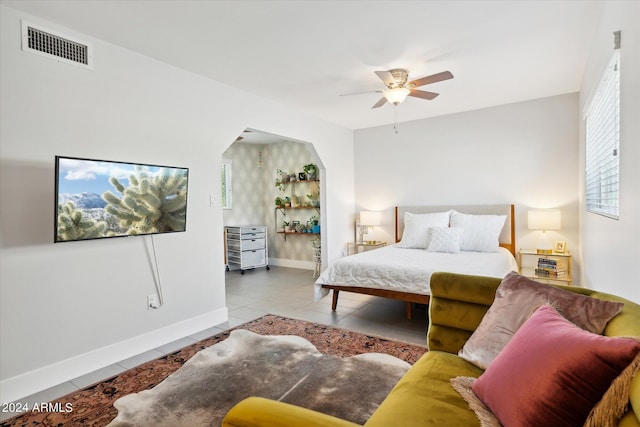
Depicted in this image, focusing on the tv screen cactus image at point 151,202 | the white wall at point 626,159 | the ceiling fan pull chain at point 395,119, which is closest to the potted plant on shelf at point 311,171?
the ceiling fan pull chain at point 395,119

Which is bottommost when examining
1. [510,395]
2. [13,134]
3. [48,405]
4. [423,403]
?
[48,405]

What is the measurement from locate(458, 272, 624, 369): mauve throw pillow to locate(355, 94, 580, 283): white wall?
3.74 metres

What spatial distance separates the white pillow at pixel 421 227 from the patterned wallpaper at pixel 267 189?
2.30 m

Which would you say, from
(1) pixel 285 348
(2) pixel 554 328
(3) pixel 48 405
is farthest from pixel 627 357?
(3) pixel 48 405

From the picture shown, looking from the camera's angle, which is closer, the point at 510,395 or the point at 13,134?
the point at 510,395

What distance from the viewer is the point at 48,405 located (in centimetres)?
226

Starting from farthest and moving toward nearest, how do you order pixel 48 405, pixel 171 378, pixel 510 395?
pixel 171 378, pixel 48 405, pixel 510 395

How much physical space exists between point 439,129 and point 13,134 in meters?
5.16

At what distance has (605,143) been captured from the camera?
258 centimetres

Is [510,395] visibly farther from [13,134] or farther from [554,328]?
[13,134]

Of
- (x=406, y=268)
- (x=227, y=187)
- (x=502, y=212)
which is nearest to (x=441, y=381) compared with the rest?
(x=406, y=268)

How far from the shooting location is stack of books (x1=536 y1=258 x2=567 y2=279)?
4.36m

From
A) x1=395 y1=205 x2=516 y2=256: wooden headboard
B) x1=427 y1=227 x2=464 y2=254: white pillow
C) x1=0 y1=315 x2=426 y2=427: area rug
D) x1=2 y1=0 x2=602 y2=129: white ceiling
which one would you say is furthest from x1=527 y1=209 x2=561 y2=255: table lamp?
x1=0 y1=315 x2=426 y2=427: area rug

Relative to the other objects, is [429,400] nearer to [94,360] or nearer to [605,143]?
[605,143]
